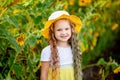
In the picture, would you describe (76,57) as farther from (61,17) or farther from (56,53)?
(61,17)

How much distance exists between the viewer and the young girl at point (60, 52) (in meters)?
3.37

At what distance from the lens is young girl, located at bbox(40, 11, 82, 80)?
337 centimetres

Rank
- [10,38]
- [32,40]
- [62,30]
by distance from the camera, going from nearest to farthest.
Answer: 1. [10,38]
2. [62,30]
3. [32,40]

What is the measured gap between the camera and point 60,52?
341 cm

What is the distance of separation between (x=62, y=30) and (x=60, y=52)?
0.54 feet

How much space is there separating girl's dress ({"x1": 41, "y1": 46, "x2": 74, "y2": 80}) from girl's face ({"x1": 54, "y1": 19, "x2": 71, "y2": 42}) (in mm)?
80

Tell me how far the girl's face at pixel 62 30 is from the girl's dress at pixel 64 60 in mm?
80

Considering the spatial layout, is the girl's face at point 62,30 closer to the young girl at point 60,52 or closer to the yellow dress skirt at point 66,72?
the young girl at point 60,52

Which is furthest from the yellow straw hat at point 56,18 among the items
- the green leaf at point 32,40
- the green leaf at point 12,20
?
the green leaf at point 12,20

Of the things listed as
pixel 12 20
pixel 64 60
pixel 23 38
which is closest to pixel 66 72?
pixel 64 60

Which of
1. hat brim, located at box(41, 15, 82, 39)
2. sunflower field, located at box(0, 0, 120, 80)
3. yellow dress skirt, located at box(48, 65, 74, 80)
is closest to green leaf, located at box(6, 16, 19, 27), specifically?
sunflower field, located at box(0, 0, 120, 80)

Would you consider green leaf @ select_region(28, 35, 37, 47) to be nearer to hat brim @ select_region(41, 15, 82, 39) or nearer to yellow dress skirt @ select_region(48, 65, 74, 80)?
hat brim @ select_region(41, 15, 82, 39)

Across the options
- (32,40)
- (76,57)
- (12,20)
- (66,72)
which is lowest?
(66,72)

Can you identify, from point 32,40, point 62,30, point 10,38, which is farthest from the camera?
point 32,40
